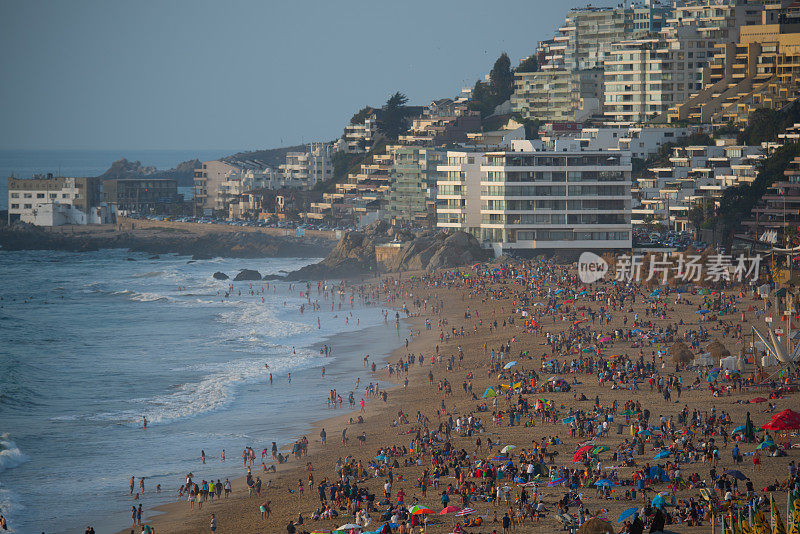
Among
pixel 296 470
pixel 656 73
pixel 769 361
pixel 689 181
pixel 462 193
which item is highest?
pixel 656 73

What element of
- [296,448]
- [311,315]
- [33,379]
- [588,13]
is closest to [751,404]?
[296,448]

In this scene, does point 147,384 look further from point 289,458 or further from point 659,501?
point 659,501

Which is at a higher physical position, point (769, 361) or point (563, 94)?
point (563, 94)

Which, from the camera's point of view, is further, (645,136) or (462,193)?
(645,136)

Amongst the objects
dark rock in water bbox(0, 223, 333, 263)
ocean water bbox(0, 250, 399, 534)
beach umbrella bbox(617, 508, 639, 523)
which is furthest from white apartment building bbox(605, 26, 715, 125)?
beach umbrella bbox(617, 508, 639, 523)

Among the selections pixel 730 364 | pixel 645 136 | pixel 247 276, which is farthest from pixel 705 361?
pixel 645 136

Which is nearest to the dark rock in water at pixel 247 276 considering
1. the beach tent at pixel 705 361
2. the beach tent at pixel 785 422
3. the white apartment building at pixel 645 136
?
the white apartment building at pixel 645 136

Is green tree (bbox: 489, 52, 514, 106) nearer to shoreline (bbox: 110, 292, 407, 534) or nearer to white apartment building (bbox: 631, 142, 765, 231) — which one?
white apartment building (bbox: 631, 142, 765, 231)
